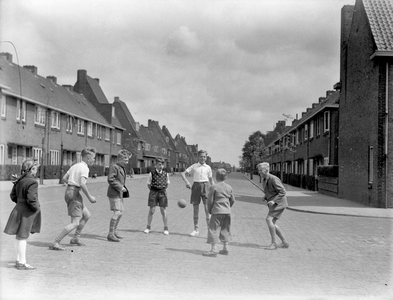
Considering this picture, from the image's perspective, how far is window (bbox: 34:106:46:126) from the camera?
3388 cm

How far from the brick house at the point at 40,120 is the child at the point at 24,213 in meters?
18.2

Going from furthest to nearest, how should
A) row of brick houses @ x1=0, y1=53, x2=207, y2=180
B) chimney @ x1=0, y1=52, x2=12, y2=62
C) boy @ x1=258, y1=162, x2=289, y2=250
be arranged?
chimney @ x1=0, y1=52, x2=12, y2=62 → row of brick houses @ x1=0, y1=53, x2=207, y2=180 → boy @ x1=258, y1=162, x2=289, y2=250

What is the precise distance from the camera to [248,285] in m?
5.38

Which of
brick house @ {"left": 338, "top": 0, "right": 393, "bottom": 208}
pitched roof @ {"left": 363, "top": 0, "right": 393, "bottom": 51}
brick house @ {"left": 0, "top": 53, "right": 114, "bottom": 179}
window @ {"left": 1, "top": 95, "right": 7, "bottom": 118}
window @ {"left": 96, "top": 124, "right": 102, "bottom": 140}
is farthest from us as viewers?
window @ {"left": 96, "top": 124, "right": 102, "bottom": 140}

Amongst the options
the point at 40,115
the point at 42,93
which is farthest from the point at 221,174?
the point at 42,93

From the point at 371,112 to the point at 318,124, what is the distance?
43.4ft

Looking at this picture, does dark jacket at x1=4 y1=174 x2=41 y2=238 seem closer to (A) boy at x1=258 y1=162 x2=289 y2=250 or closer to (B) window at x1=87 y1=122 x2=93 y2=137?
(A) boy at x1=258 y1=162 x2=289 y2=250

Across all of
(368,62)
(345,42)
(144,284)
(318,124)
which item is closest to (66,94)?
(318,124)

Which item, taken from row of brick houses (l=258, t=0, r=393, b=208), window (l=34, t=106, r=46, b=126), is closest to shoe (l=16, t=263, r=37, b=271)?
row of brick houses (l=258, t=0, r=393, b=208)

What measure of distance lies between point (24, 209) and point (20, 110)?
27.7 meters

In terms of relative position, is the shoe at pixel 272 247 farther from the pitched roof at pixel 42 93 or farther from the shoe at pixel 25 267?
the pitched roof at pixel 42 93

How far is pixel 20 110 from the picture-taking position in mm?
31359

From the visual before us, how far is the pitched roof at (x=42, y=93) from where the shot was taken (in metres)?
30.7

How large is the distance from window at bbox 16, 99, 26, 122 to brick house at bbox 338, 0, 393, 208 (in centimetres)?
2218
